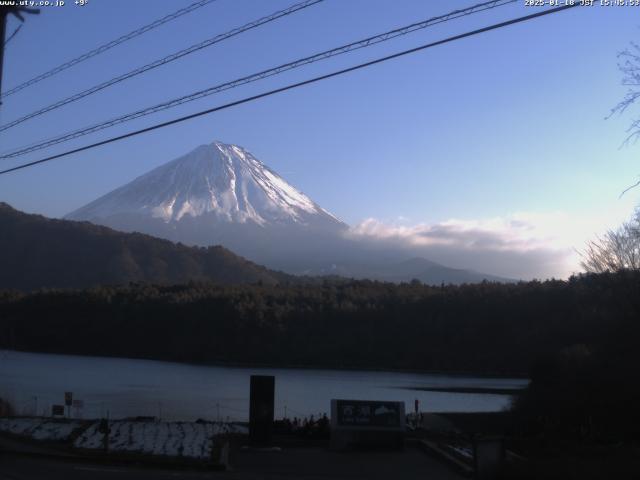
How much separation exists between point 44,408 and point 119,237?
11838cm

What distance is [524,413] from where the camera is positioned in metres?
36.7

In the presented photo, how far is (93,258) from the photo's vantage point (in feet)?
495

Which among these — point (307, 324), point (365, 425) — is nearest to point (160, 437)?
point (365, 425)

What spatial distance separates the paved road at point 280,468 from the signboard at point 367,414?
0.87 meters

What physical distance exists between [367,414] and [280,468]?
3945 mm

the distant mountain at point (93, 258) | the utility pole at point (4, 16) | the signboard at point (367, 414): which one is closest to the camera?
the utility pole at point (4, 16)

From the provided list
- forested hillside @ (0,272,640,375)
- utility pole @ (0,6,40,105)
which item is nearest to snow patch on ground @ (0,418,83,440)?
utility pole @ (0,6,40,105)

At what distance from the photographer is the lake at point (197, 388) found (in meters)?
44.7

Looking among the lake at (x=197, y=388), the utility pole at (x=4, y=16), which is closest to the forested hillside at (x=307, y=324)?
the lake at (x=197, y=388)

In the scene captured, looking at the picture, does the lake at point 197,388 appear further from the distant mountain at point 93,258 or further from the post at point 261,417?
the distant mountain at point 93,258

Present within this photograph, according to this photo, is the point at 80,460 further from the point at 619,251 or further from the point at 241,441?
the point at 619,251

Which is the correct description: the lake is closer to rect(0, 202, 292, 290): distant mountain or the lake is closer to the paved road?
the paved road

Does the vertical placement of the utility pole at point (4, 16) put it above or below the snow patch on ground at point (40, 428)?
above

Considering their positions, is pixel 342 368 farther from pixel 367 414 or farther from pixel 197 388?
pixel 367 414
